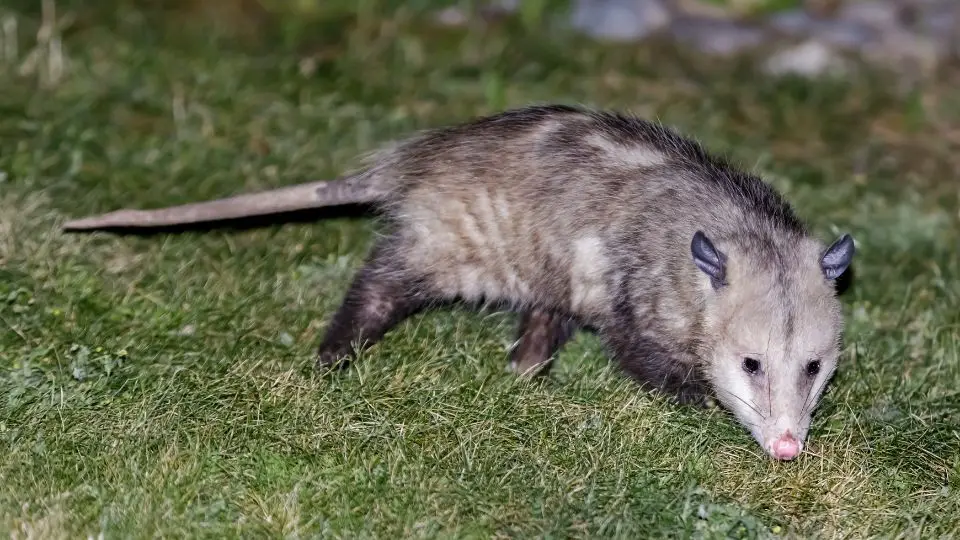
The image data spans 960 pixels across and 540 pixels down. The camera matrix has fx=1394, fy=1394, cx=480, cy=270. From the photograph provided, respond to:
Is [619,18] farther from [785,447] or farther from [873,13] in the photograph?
[785,447]

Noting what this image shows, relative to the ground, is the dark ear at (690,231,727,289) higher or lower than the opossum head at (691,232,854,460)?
higher

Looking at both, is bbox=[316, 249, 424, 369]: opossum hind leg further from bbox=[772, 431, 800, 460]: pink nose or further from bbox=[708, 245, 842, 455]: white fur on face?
bbox=[772, 431, 800, 460]: pink nose

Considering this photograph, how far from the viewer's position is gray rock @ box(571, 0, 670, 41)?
24.2 feet

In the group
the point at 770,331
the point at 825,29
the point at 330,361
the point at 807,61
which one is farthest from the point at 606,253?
the point at 825,29

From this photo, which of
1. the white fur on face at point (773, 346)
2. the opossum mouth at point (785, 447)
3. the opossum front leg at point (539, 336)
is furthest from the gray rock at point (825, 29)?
the opossum mouth at point (785, 447)

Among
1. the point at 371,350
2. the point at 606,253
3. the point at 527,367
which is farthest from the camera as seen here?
the point at 527,367

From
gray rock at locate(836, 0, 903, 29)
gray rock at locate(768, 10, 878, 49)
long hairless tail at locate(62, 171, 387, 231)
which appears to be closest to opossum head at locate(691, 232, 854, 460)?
long hairless tail at locate(62, 171, 387, 231)

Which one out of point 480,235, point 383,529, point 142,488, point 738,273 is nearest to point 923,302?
point 738,273

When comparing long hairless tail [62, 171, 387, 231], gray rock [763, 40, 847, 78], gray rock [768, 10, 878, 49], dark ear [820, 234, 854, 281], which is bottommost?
gray rock [768, 10, 878, 49]

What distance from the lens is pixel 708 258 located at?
13.2 ft

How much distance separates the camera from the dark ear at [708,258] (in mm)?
3998

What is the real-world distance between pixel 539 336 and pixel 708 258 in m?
0.87

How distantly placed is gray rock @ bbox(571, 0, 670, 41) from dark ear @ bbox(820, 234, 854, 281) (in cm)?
341

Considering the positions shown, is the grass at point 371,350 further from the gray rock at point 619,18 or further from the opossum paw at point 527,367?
the gray rock at point 619,18
